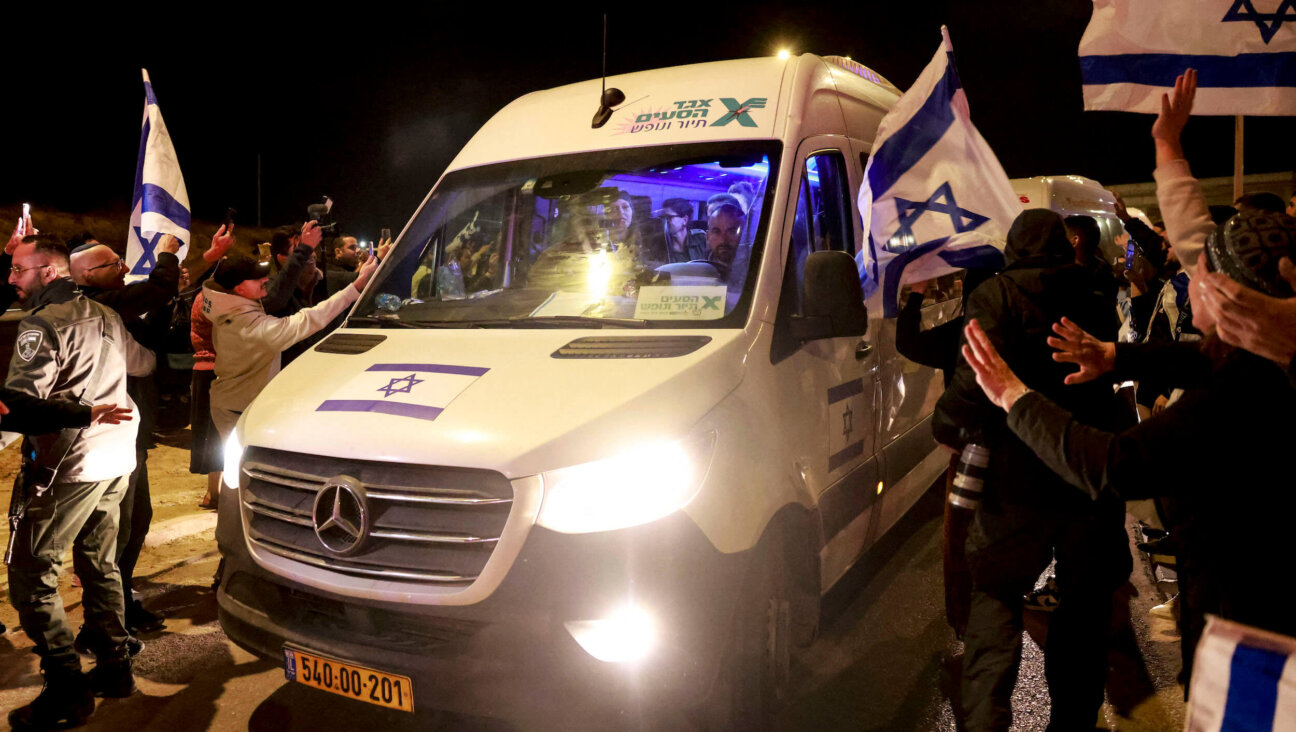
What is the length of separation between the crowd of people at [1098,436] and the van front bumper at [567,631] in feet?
3.34

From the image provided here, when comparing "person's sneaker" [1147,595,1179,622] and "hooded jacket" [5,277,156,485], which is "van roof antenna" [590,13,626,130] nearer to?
"hooded jacket" [5,277,156,485]

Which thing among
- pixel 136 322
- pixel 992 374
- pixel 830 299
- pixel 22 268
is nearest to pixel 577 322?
pixel 830 299

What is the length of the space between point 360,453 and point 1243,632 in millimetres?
2320

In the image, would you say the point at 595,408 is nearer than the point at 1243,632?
No

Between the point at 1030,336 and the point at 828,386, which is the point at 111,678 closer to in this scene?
the point at 828,386

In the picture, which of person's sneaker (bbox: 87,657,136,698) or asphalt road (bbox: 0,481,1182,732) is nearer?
asphalt road (bbox: 0,481,1182,732)

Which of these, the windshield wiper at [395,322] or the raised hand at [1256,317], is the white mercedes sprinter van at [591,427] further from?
the raised hand at [1256,317]

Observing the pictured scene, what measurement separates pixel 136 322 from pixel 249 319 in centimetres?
55

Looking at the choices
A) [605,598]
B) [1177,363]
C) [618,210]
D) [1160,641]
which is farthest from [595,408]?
[1160,641]

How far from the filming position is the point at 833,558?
3.76 metres

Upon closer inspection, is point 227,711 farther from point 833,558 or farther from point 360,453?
point 833,558

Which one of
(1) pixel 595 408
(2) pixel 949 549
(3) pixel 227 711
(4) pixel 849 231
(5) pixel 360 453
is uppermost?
(4) pixel 849 231

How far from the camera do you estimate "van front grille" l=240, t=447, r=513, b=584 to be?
2584mm

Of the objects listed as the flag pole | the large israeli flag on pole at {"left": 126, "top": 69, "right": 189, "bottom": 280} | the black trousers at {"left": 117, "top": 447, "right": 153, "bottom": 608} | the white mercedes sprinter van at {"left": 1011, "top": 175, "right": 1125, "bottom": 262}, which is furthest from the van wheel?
the white mercedes sprinter van at {"left": 1011, "top": 175, "right": 1125, "bottom": 262}
